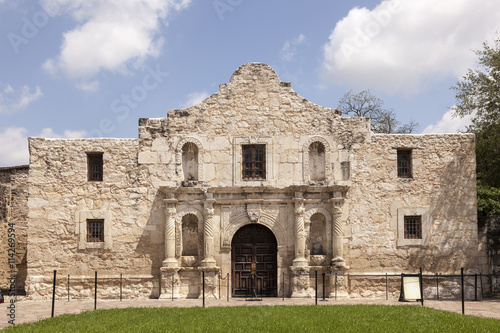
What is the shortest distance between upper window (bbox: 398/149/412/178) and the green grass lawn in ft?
17.5

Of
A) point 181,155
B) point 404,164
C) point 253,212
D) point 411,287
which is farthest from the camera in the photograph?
point 404,164

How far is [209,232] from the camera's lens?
16.1 m

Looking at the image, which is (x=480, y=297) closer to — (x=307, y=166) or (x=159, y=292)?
(x=307, y=166)

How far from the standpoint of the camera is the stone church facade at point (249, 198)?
1633 centimetres

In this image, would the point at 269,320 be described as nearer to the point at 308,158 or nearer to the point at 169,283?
the point at 169,283

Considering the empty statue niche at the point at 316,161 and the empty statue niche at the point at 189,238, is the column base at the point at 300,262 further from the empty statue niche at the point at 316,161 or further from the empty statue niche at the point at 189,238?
the empty statue niche at the point at 189,238

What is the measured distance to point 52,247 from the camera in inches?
653

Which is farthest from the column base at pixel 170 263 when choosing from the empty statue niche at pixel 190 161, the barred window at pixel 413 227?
the barred window at pixel 413 227

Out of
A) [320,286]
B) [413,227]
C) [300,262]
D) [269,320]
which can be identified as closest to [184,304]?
[300,262]

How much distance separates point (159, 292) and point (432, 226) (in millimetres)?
8766

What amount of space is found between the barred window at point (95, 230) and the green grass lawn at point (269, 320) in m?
4.46

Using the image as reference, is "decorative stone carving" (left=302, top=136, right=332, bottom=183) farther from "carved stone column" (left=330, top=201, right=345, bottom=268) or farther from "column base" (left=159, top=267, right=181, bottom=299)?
"column base" (left=159, top=267, right=181, bottom=299)

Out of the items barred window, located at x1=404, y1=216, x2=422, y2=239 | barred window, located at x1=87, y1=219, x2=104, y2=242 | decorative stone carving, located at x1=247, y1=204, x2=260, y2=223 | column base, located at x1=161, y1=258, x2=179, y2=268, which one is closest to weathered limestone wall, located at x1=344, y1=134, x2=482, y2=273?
barred window, located at x1=404, y1=216, x2=422, y2=239

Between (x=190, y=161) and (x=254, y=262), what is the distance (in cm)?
379
